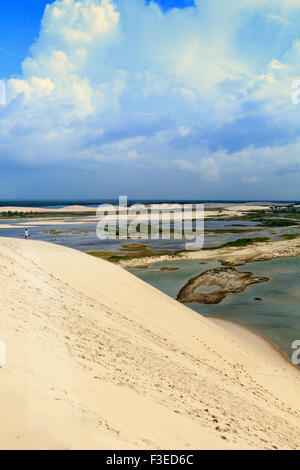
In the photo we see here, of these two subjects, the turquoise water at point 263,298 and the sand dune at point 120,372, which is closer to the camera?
the sand dune at point 120,372

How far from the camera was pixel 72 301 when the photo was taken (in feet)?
35.0

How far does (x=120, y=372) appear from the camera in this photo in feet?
22.8

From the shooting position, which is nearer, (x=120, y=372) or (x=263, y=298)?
(x=120, y=372)

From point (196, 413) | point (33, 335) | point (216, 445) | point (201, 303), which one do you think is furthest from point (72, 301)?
point (201, 303)

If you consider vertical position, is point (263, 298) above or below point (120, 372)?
below

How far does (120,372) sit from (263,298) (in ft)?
53.8

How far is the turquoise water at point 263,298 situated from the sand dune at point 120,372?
1.96 m

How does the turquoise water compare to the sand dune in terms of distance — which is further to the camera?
the turquoise water

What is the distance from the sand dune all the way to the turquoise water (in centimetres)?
196

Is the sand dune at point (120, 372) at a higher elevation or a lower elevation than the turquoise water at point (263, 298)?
higher

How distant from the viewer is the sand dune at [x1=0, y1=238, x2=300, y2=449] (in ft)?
14.6

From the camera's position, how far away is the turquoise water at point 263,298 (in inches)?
640

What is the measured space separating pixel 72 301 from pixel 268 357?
330 inches
